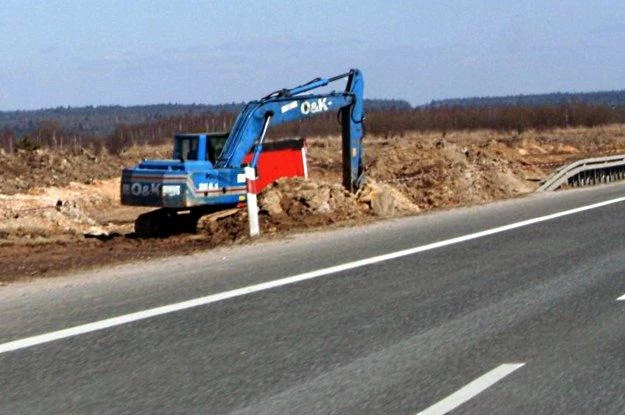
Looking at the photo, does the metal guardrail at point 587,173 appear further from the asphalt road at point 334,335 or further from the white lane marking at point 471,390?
the white lane marking at point 471,390

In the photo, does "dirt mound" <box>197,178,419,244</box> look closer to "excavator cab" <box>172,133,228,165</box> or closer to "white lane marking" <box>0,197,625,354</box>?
"excavator cab" <box>172,133,228,165</box>

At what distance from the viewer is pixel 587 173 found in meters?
43.7

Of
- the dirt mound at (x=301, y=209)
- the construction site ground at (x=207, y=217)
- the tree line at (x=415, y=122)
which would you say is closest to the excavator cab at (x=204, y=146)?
the dirt mound at (x=301, y=209)

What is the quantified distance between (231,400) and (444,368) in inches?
68.5

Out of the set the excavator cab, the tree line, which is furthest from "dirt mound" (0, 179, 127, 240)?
the tree line

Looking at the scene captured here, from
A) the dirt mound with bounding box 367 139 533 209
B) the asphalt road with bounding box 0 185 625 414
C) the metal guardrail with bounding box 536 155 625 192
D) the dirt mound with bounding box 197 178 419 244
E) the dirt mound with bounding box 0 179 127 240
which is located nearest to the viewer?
the asphalt road with bounding box 0 185 625 414

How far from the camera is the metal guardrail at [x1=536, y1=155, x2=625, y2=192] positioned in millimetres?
40094

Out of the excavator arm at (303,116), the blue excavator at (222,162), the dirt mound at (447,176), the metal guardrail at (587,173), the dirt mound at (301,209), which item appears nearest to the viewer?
the dirt mound at (301,209)

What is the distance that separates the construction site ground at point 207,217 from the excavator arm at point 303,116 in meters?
0.78

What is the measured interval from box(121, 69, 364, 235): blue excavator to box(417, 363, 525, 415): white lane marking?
1506 centimetres

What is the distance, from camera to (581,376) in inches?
334

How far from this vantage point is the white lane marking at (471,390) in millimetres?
7590

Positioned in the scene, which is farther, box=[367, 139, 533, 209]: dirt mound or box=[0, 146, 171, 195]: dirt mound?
box=[0, 146, 171, 195]: dirt mound

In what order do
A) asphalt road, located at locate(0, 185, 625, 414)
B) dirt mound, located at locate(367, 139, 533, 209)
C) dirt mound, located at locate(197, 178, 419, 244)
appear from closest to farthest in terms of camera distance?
1. asphalt road, located at locate(0, 185, 625, 414)
2. dirt mound, located at locate(197, 178, 419, 244)
3. dirt mound, located at locate(367, 139, 533, 209)
